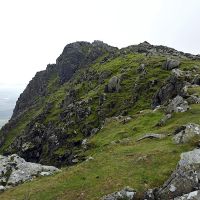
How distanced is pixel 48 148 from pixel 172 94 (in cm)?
5301

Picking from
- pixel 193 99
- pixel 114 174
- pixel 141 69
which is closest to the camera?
pixel 114 174

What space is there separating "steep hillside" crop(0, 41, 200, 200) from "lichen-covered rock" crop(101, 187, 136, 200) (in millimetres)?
687

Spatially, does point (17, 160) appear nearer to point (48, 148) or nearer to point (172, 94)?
point (172, 94)

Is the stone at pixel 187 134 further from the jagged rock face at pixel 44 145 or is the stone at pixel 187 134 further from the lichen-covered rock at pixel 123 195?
the jagged rock face at pixel 44 145

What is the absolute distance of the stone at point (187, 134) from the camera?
44.1 metres

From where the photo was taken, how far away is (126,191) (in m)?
34.7

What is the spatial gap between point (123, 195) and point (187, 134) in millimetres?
13355

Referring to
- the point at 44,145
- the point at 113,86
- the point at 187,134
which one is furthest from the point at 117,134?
the point at 44,145

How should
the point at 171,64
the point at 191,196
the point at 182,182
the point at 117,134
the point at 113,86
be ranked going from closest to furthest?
the point at 191,196, the point at 182,182, the point at 117,134, the point at 171,64, the point at 113,86

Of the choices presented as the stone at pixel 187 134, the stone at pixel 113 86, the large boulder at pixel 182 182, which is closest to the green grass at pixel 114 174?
the stone at pixel 187 134

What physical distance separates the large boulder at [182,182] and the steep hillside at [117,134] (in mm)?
641

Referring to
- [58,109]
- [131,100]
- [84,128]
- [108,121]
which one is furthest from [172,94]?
[58,109]

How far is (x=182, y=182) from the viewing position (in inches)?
1281

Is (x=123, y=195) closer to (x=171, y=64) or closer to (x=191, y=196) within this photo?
(x=191, y=196)
